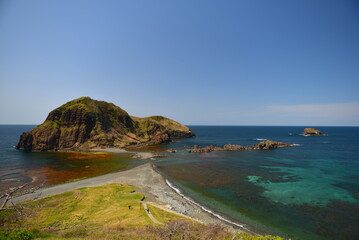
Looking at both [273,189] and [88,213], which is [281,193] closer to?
[273,189]

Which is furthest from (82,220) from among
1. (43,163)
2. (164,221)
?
(43,163)

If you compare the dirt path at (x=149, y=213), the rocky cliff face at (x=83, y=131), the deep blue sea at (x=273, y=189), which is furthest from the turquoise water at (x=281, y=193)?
the rocky cliff face at (x=83, y=131)

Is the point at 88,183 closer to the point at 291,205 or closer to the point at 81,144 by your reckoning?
the point at 291,205

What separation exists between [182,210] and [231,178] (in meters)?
24.6

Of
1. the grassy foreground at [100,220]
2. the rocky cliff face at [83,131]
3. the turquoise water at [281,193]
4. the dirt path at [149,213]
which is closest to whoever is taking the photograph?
the grassy foreground at [100,220]

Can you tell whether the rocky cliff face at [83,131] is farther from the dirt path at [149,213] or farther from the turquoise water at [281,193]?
the dirt path at [149,213]

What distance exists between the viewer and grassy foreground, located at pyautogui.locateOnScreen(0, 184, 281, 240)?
1722 cm

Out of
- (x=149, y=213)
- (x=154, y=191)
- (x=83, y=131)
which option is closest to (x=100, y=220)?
(x=149, y=213)

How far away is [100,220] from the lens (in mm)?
25875

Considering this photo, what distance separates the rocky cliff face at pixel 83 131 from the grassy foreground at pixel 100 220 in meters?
79.0

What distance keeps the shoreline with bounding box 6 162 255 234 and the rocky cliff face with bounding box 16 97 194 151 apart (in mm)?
63624

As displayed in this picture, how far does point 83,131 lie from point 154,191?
91.1m

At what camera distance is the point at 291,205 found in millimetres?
34719

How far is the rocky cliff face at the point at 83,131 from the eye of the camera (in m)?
105
